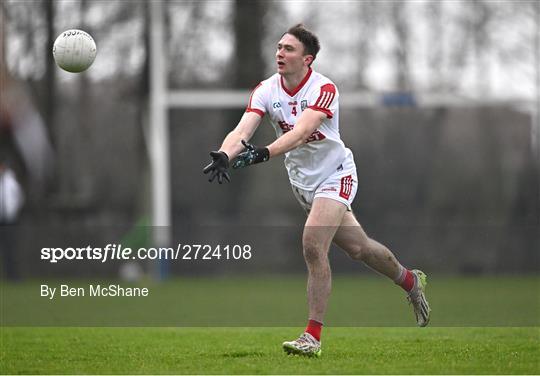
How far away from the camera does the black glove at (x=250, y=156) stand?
712 cm

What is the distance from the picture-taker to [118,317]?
11.1 meters

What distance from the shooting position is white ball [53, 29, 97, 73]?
845 centimetres

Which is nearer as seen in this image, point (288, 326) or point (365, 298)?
point (288, 326)

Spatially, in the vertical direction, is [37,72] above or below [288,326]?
above

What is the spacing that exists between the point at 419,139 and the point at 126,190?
6.09m

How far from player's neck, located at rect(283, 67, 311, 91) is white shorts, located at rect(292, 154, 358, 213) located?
64 cm

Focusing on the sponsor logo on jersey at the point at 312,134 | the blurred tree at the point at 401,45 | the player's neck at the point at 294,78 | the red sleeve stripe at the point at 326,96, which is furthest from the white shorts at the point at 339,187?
the blurred tree at the point at 401,45

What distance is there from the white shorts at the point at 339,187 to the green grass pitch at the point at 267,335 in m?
1.06

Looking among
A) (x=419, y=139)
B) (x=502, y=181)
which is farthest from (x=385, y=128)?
(x=502, y=181)

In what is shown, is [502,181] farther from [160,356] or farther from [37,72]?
[160,356]

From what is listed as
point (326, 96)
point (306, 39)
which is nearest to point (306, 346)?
point (326, 96)

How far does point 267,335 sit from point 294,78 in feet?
7.60

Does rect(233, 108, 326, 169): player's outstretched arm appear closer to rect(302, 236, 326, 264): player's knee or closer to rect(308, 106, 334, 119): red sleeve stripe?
rect(308, 106, 334, 119): red sleeve stripe

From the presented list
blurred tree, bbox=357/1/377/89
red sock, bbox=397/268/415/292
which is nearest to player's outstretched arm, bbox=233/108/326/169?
red sock, bbox=397/268/415/292
